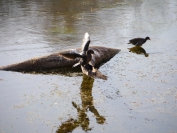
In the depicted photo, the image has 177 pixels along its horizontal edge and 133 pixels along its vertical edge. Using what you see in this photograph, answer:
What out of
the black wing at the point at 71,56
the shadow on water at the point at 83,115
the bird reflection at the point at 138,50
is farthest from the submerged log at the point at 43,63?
the bird reflection at the point at 138,50

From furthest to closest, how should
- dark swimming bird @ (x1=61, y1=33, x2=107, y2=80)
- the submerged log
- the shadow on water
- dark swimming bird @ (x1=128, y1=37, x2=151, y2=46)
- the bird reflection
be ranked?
dark swimming bird @ (x1=128, y1=37, x2=151, y2=46) < the bird reflection < the submerged log < dark swimming bird @ (x1=61, y1=33, x2=107, y2=80) < the shadow on water

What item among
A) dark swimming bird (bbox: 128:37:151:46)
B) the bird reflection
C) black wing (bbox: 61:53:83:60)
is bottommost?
the bird reflection

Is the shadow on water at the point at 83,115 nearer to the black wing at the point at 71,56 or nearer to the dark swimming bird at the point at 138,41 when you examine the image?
the black wing at the point at 71,56

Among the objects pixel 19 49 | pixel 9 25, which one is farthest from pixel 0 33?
pixel 19 49

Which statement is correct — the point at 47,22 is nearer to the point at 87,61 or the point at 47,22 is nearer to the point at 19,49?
the point at 19,49

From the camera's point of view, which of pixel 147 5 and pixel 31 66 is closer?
pixel 31 66

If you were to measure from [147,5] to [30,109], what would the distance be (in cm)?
886

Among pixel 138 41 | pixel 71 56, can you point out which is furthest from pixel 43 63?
pixel 138 41

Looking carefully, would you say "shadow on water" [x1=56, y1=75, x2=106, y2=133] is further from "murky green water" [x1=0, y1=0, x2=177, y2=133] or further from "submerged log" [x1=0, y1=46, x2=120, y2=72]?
"submerged log" [x1=0, y1=46, x2=120, y2=72]

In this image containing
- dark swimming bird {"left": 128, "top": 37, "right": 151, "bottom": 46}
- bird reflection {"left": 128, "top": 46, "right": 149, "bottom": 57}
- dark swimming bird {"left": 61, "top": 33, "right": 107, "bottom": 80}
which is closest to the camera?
dark swimming bird {"left": 61, "top": 33, "right": 107, "bottom": 80}

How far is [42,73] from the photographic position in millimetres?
6906

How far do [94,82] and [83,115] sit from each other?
1.31 meters

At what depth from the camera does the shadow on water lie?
4824 mm

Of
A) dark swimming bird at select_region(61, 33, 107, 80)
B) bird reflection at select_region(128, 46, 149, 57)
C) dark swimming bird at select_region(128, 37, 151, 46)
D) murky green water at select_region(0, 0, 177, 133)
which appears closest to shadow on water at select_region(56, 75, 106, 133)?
murky green water at select_region(0, 0, 177, 133)
